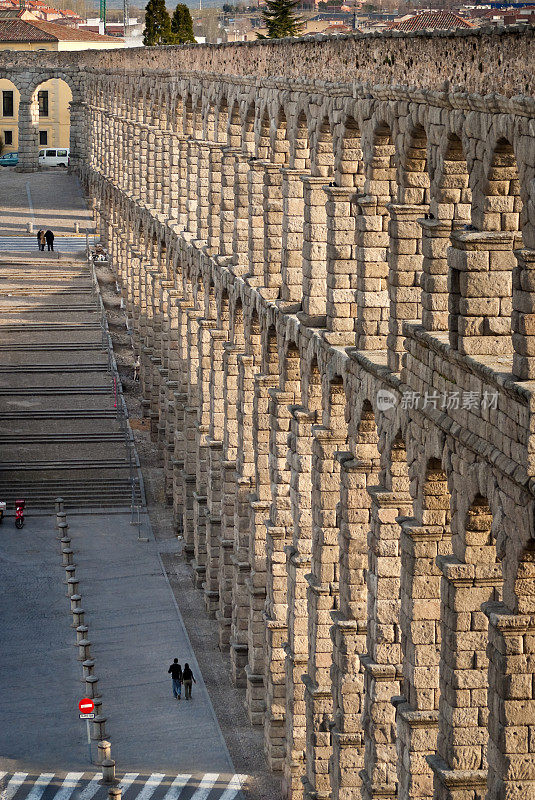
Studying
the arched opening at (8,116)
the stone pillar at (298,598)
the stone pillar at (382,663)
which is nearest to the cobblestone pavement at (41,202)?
the arched opening at (8,116)

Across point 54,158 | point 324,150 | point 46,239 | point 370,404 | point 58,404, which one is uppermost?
point 324,150

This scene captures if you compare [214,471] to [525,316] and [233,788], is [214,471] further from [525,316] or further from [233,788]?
[525,316]

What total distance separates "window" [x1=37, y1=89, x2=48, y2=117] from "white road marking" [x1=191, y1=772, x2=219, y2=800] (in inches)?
4961

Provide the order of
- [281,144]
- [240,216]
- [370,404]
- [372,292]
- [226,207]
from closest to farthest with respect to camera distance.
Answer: [370,404], [372,292], [281,144], [240,216], [226,207]

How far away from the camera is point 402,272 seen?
32875mm

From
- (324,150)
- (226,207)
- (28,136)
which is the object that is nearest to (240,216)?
(226,207)

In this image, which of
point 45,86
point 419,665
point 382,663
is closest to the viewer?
point 419,665

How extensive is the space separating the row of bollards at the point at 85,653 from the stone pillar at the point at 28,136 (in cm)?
8473

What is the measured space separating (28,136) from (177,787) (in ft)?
363

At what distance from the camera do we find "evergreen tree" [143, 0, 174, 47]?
126 metres

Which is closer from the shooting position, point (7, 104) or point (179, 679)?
point (179, 679)

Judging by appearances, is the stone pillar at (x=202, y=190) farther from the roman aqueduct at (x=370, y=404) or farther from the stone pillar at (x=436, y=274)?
the stone pillar at (x=436, y=274)

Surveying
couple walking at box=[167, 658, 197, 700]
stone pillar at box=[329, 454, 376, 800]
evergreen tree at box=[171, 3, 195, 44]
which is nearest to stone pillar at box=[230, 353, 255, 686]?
couple walking at box=[167, 658, 197, 700]

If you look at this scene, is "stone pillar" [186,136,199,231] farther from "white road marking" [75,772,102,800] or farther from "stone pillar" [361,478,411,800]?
"stone pillar" [361,478,411,800]
